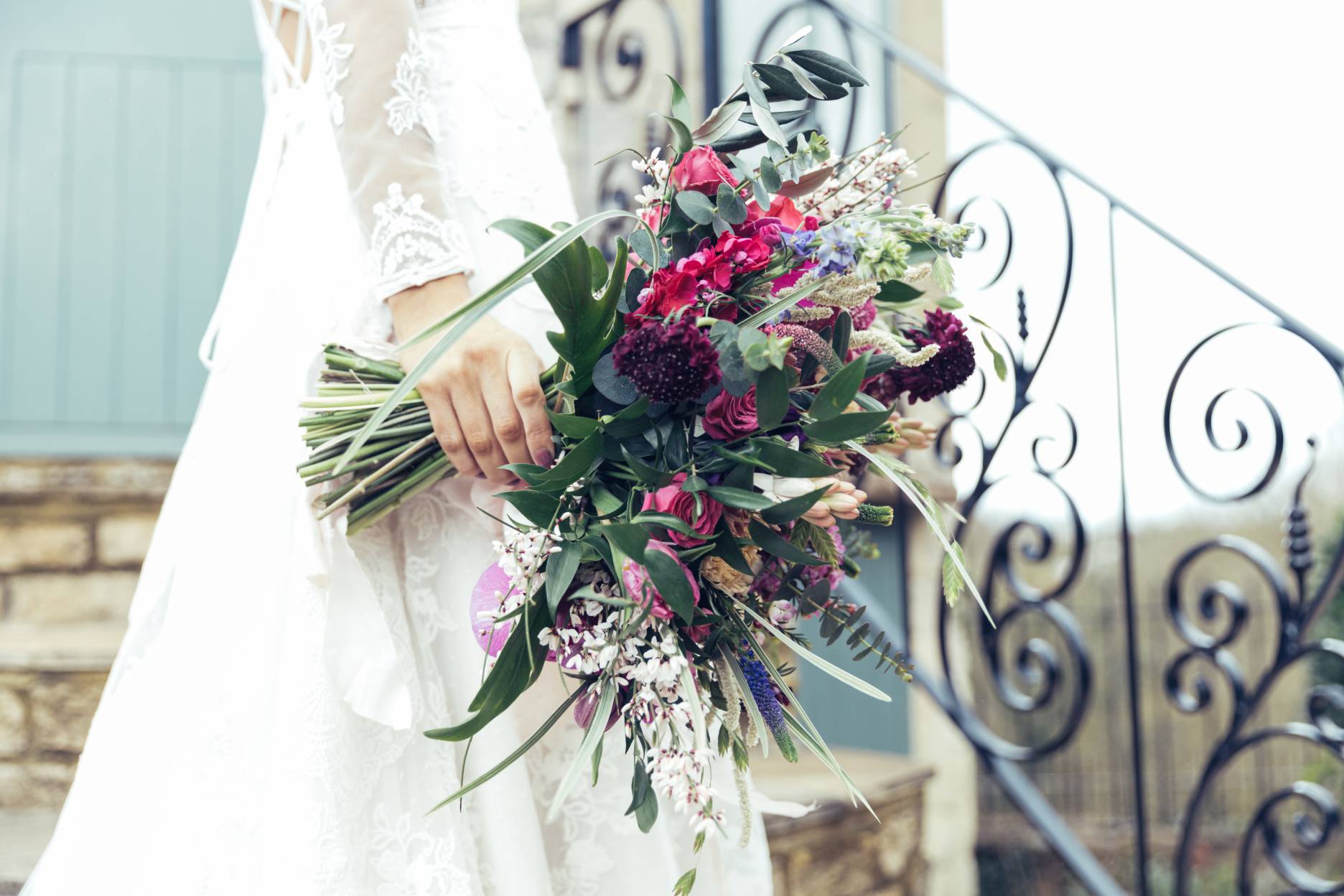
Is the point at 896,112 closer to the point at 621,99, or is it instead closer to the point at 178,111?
the point at 621,99

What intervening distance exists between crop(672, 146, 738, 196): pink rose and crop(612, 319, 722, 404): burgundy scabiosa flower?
0.47ft

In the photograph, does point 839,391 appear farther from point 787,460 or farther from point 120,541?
point 120,541

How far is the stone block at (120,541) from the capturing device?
2326mm

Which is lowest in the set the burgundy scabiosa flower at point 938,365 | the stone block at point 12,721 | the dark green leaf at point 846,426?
the stone block at point 12,721

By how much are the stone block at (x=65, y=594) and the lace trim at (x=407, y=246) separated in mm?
1753

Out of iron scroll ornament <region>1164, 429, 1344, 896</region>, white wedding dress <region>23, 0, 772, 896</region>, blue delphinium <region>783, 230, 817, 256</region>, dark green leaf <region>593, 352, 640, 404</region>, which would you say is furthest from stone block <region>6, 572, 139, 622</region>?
iron scroll ornament <region>1164, 429, 1344, 896</region>

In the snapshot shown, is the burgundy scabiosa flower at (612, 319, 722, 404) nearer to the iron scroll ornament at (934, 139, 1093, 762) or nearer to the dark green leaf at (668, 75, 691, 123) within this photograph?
the dark green leaf at (668, 75, 691, 123)

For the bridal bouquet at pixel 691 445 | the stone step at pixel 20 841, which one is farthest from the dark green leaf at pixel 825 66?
the stone step at pixel 20 841

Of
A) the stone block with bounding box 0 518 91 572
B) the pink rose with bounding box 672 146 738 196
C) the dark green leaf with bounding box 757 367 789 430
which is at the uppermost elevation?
the pink rose with bounding box 672 146 738 196

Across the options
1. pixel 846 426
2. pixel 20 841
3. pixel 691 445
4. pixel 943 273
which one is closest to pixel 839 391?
pixel 846 426

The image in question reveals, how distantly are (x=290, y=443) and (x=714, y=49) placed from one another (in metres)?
1.70

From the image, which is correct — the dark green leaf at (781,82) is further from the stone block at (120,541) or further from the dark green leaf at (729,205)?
the stone block at (120,541)

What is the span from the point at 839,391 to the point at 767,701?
28 cm

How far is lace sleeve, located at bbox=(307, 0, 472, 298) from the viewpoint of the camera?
92cm
